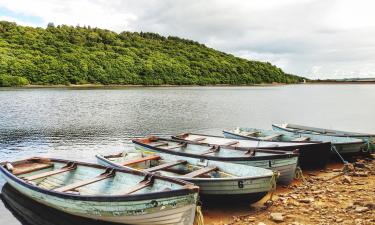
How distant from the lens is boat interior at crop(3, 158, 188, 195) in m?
9.28

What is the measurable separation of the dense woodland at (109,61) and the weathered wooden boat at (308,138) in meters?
87.5

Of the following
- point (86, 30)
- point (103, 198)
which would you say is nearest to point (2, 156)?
point (103, 198)

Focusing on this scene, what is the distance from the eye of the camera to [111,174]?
34.7 ft

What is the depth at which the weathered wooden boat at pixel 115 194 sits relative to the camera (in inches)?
312

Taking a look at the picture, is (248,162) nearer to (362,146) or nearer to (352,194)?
(352,194)

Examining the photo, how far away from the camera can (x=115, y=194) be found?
841 centimetres

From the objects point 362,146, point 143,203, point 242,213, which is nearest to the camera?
point 143,203

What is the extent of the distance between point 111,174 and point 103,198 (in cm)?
235

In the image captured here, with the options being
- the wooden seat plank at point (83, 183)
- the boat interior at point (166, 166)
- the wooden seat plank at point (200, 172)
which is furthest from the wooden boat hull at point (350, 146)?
the wooden seat plank at point (83, 183)

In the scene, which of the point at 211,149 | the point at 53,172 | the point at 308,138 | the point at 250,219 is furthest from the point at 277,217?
the point at 308,138

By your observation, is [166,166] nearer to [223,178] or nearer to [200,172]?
[200,172]

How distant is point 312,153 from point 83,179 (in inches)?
382

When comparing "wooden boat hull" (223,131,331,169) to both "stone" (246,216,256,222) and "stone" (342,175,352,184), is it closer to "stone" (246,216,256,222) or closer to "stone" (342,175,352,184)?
"stone" (342,175,352,184)

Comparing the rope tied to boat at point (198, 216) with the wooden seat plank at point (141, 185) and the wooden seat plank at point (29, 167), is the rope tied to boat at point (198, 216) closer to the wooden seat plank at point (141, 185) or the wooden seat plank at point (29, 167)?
the wooden seat plank at point (141, 185)
